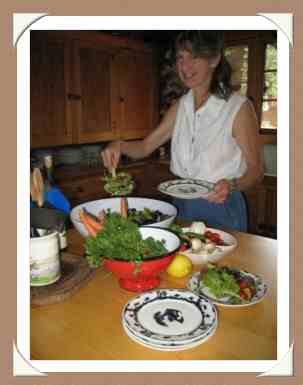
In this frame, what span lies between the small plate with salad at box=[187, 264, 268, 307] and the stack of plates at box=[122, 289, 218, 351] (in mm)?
54

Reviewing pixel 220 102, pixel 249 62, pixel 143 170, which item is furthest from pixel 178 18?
pixel 143 170

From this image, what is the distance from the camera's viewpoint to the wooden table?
0.70 metres

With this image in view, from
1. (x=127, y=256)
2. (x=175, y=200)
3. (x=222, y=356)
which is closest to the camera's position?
(x=222, y=356)

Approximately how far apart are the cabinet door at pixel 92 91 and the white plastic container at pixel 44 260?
80.2 inches

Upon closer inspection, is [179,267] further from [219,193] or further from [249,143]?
[249,143]

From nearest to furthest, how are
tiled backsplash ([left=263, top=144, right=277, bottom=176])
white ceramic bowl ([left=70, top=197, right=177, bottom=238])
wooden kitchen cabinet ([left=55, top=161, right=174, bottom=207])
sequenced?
white ceramic bowl ([left=70, top=197, right=177, bottom=238])
wooden kitchen cabinet ([left=55, top=161, right=174, bottom=207])
tiled backsplash ([left=263, top=144, right=277, bottom=176])

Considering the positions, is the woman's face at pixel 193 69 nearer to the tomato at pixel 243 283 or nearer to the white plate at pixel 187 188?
the white plate at pixel 187 188

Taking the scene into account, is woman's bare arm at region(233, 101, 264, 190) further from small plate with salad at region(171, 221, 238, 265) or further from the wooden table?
the wooden table

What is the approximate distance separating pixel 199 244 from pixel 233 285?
203mm

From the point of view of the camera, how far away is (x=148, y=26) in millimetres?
750

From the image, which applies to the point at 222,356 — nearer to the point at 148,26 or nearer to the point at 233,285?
the point at 233,285

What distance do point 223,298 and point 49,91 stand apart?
2149mm

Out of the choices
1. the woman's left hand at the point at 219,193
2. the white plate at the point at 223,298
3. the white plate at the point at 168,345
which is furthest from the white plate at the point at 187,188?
the white plate at the point at 168,345

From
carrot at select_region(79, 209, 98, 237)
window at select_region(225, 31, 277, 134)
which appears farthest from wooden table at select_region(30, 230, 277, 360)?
window at select_region(225, 31, 277, 134)
